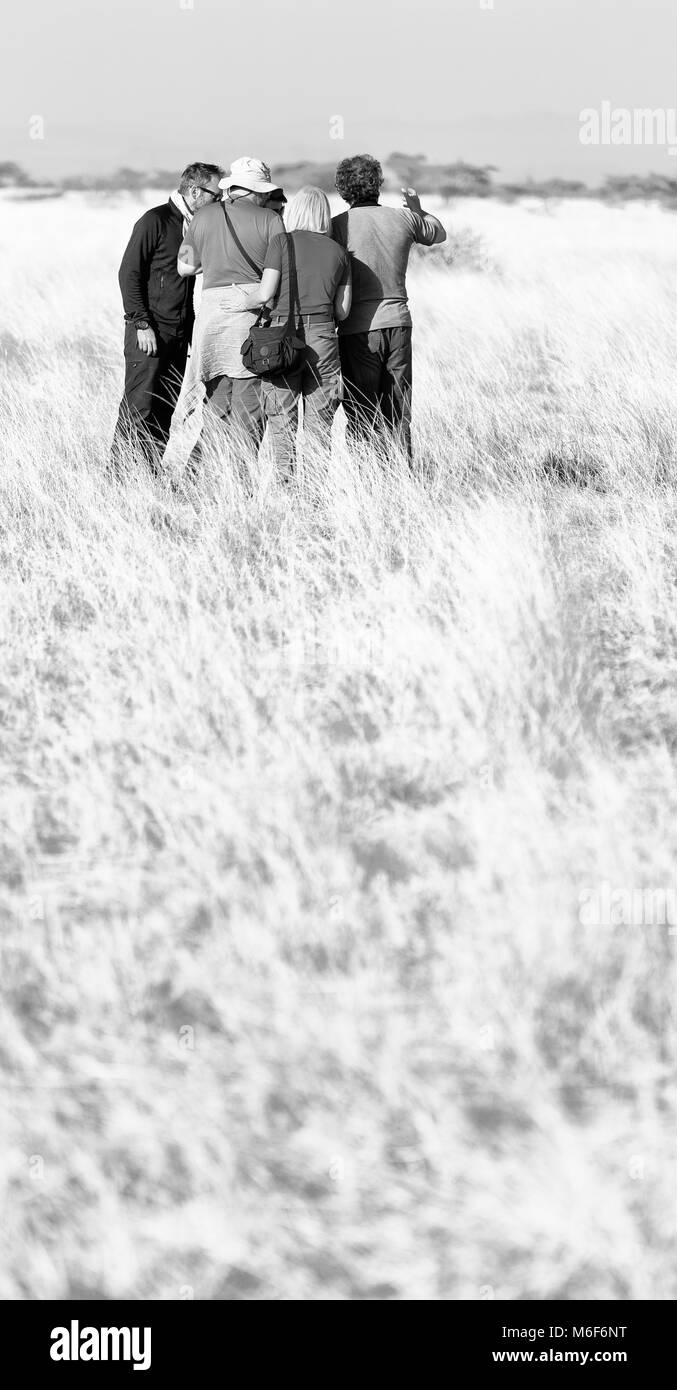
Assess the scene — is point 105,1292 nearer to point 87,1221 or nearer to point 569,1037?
point 87,1221

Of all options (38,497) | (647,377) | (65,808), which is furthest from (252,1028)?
(647,377)

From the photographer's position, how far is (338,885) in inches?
127

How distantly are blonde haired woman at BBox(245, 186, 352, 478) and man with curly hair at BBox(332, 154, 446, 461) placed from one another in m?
0.24

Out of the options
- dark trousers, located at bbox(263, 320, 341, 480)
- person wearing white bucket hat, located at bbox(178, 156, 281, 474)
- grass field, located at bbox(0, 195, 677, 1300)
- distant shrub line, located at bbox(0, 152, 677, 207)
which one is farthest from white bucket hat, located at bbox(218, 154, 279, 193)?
distant shrub line, located at bbox(0, 152, 677, 207)

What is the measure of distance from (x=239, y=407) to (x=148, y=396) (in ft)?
2.07

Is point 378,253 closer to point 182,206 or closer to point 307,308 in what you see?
point 307,308

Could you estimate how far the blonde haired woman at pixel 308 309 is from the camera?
6121mm

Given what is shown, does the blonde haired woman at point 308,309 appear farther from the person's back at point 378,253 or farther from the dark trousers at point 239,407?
the person's back at point 378,253

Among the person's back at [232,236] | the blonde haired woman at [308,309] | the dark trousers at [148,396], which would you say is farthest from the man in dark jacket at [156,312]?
the blonde haired woman at [308,309]

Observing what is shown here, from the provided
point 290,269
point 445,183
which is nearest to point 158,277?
point 290,269

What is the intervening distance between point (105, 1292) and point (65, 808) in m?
1.78

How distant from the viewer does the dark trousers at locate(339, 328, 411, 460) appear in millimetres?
6719

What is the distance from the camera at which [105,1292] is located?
7.05ft
